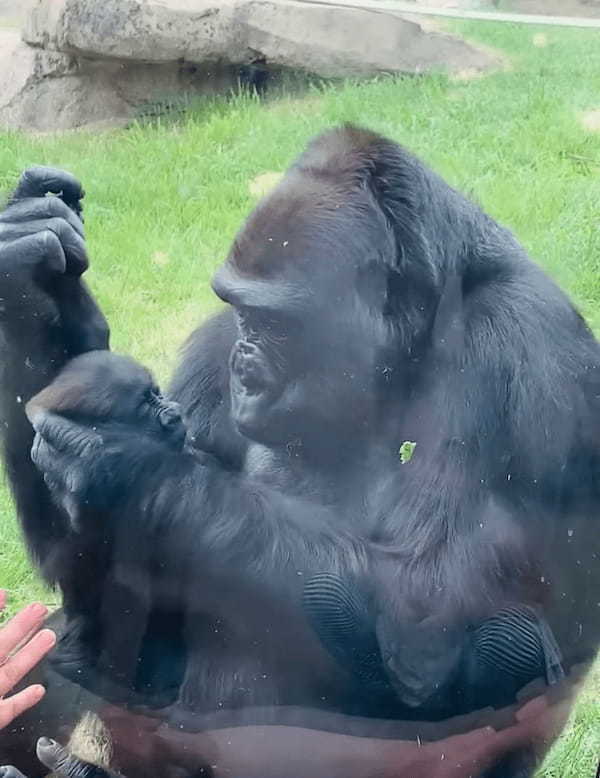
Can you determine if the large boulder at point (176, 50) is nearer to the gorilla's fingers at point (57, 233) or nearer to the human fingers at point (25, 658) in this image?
the gorilla's fingers at point (57, 233)

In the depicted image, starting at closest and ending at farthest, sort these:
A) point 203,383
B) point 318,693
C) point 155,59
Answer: point 318,693 < point 203,383 < point 155,59

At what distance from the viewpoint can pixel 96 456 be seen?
5.43 feet

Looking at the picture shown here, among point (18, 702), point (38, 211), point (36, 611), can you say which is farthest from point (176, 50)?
point (18, 702)

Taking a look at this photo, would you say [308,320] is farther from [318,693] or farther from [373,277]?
[318,693]

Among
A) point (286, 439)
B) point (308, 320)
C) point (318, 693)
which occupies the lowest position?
point (318, 693)

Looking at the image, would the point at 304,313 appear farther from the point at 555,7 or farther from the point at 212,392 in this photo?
the point at 555,7

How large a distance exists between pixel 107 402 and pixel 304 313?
312 millimetres

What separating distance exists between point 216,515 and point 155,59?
0.95m

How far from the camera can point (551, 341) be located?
→ 1671 mm

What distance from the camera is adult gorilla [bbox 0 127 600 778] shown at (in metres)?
1.66

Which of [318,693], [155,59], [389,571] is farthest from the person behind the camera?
[155,59]

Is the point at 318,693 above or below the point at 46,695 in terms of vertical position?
above

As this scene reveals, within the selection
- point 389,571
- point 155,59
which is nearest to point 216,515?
point 389,571

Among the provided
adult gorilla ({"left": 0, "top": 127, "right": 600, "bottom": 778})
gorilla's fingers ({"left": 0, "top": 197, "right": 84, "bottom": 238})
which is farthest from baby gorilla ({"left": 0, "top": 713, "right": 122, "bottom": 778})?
gorilla's fingers ({"left": 0, "top": 197, "right": 84, "bottom": 238})
